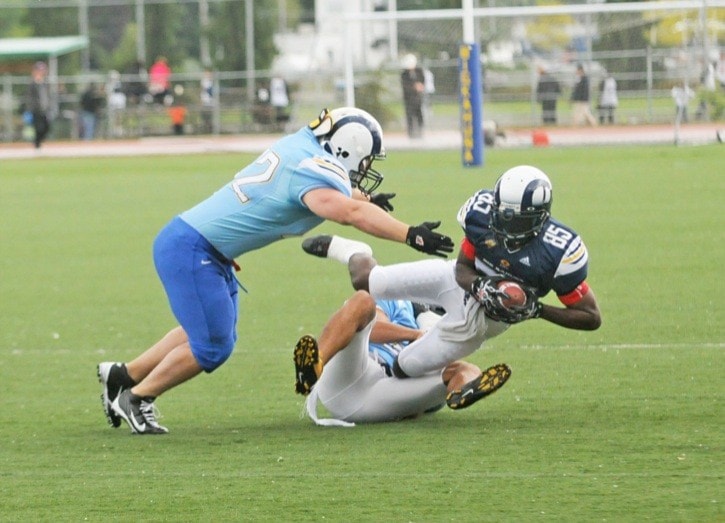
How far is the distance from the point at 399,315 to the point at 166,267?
58.5 inches

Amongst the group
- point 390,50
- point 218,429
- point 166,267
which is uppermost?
point 390,50

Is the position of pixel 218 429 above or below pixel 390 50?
below

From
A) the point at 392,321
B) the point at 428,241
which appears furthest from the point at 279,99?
the point at 428,241

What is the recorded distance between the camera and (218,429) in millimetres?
7039

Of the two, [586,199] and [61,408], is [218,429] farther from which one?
[586,199]

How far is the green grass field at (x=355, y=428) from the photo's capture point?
550 cm

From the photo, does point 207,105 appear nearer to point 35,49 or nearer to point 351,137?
point 35,49

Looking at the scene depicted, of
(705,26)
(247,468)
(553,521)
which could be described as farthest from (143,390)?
(705,26)

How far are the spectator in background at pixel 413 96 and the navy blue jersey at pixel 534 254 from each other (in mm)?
20860

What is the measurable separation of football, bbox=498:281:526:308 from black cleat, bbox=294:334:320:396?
881 mm

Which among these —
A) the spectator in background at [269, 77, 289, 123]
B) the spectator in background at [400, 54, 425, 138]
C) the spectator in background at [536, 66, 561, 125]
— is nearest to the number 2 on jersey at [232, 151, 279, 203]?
the spectator in background at [400, 54, 425, 138]

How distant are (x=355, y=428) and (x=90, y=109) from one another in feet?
101

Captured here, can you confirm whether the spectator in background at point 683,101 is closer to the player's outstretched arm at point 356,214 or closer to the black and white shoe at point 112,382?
the black and white shoe at point 112,382

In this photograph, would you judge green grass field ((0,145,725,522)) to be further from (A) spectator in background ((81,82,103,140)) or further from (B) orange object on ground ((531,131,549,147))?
(A) spectator in background ((81,82,103,140))
